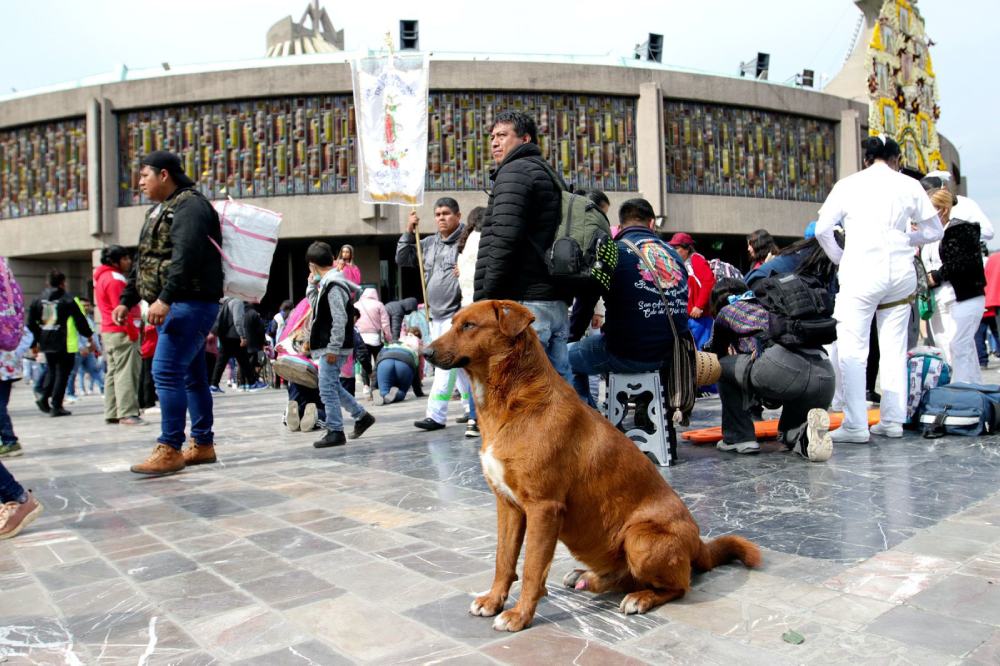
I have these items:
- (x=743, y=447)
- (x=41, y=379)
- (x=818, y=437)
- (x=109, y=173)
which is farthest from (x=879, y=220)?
(x=109, y=173)

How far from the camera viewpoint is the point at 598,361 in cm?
555

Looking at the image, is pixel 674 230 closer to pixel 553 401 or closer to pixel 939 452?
pixel 939 452

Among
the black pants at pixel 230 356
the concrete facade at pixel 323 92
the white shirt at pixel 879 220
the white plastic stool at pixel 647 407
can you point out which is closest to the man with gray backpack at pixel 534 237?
the white plastic stool at pixel 647 407

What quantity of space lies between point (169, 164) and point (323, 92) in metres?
20.2

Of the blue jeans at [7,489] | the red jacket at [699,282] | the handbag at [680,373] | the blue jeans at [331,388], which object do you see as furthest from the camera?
the red jacket at [699,282]

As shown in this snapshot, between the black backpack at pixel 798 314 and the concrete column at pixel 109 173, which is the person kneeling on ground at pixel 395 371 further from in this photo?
the concrete column at pixel 109 173

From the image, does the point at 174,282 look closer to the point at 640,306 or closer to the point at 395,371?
the point at 640,306

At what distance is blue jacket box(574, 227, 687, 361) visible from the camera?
5.24 meters

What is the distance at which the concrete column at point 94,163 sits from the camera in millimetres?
25344

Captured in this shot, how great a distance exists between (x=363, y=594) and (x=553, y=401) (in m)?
1.11

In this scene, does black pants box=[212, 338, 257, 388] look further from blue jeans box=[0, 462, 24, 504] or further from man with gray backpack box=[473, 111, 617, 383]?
man with gray backpack box=[473, 111, 617, 383]

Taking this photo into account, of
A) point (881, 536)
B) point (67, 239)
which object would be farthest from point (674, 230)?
point (881, 536)

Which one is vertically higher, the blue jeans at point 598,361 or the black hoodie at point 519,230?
the black hoodie at point 519,230

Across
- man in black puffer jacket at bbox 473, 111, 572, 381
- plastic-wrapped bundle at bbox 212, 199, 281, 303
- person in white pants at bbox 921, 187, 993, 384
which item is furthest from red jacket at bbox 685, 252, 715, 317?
plastic-wrapped bundle at bbox 212, 199, 281, 303
